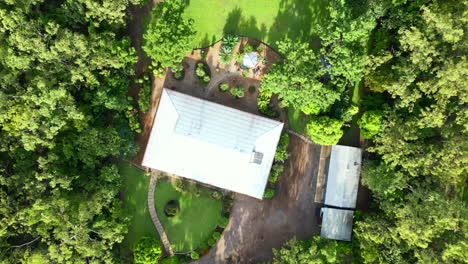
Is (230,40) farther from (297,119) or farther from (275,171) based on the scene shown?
(275,171)

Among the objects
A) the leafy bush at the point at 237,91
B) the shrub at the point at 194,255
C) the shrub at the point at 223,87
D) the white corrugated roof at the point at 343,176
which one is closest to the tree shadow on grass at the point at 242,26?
the shrub at the point at 223,87

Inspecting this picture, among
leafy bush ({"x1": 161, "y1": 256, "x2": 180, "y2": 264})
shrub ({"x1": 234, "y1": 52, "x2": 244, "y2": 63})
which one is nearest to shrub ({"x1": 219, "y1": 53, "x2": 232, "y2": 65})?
shrub ({"x1": 234, "y1": 52, "x2": 244, "y2": 63})

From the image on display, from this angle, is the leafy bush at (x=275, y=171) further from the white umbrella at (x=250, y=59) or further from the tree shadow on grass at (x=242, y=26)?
the tree shadow on grass at (x=242, y=26)

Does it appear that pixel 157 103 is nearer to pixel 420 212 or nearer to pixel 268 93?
pixel 268 93

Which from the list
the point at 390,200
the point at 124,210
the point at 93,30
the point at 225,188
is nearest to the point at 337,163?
the point at 390,200

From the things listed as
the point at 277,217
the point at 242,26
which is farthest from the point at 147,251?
the point at 242,26

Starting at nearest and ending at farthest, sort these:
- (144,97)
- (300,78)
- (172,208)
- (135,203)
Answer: (300,78) → (144,97) → (172,208) → (135,203)
